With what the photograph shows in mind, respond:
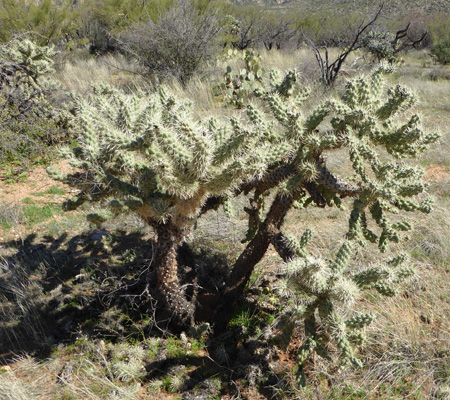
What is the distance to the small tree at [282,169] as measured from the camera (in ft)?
5.80

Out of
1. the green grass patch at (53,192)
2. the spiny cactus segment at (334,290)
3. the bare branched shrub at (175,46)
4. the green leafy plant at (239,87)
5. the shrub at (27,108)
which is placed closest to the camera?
the spiny cactus segment at (334,290)

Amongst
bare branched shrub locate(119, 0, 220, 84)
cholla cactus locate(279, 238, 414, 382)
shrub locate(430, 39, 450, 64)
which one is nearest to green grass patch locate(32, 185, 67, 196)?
cholla cactus locate(279, 238, 414, 382)

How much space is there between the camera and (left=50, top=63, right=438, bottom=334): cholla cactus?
1.78 metres

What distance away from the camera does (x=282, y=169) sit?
2.21 meters

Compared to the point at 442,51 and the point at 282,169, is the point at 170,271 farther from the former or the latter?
the point at 442,51

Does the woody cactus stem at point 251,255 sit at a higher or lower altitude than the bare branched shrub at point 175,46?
lower

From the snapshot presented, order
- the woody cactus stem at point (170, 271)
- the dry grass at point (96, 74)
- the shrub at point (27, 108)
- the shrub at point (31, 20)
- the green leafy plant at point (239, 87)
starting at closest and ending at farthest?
the woody cactus stem at point (170, 271), the shrub at point (27, 108), the green leafy plant at point (239, 87), the dry grass at point (96, 74), the shrub at point (31, 20)

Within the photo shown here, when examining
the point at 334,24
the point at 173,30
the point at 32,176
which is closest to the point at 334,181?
the point at 32,176

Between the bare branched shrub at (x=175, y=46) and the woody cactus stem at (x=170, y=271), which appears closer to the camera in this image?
the woody cactus stem at (x=170, y=271)

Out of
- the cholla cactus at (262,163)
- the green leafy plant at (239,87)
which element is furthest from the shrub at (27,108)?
the cholla cactus at (262,163)

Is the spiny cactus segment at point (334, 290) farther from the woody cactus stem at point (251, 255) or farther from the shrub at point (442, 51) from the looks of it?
the shrub at point (442, 51)

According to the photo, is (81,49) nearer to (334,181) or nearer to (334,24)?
(334,24)

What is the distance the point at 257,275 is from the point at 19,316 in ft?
6.47

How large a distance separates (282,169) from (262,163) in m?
0.36
